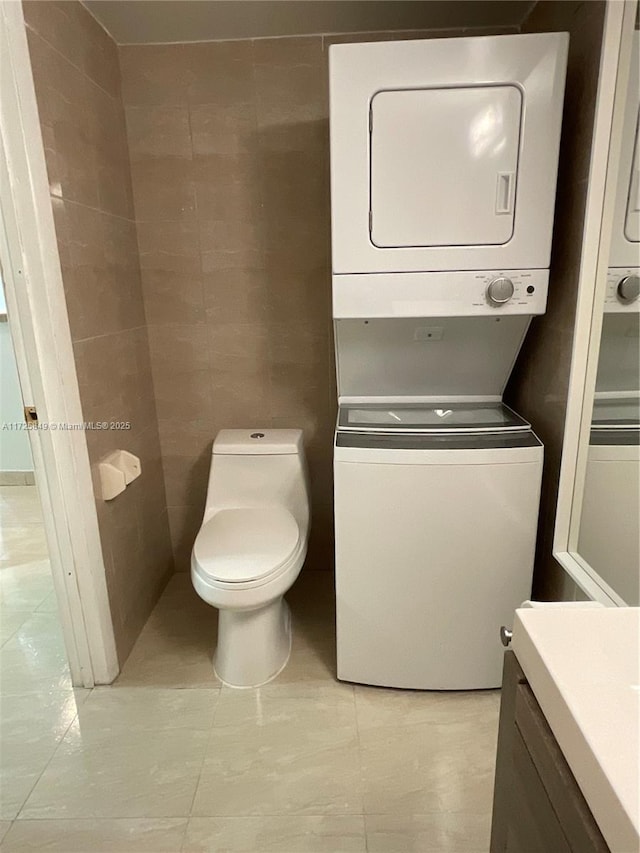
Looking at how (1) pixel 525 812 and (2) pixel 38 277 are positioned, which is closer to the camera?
(1) pixel 525 812

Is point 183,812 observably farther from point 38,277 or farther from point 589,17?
point 589,17

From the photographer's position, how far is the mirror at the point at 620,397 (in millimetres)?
1188

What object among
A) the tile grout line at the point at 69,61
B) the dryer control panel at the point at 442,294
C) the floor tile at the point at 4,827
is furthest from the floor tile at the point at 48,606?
the tile grout line at the point at 69,61

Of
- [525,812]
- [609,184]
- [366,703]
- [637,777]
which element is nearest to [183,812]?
[366,703]

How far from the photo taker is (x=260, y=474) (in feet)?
6.37

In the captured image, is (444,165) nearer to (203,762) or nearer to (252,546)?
(252,546)

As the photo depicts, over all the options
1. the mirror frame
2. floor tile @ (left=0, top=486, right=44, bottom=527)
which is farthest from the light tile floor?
floor tile @ (left=0, top=486, right=44, bottom=527)

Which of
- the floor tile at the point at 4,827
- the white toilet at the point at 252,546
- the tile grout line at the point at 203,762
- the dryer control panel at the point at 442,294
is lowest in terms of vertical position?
the tile grout line at the point at 203,762

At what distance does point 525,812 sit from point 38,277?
4.86 ft

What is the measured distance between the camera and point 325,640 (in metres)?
1.90

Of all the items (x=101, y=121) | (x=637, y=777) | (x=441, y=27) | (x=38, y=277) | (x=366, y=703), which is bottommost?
→ (x=366, y=703)

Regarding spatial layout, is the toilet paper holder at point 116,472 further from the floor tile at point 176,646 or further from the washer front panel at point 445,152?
the washer front panel at point 445,152

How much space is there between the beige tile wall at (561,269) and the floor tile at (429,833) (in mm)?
627

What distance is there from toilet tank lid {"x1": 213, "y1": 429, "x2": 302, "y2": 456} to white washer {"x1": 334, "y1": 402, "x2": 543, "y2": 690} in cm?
33
